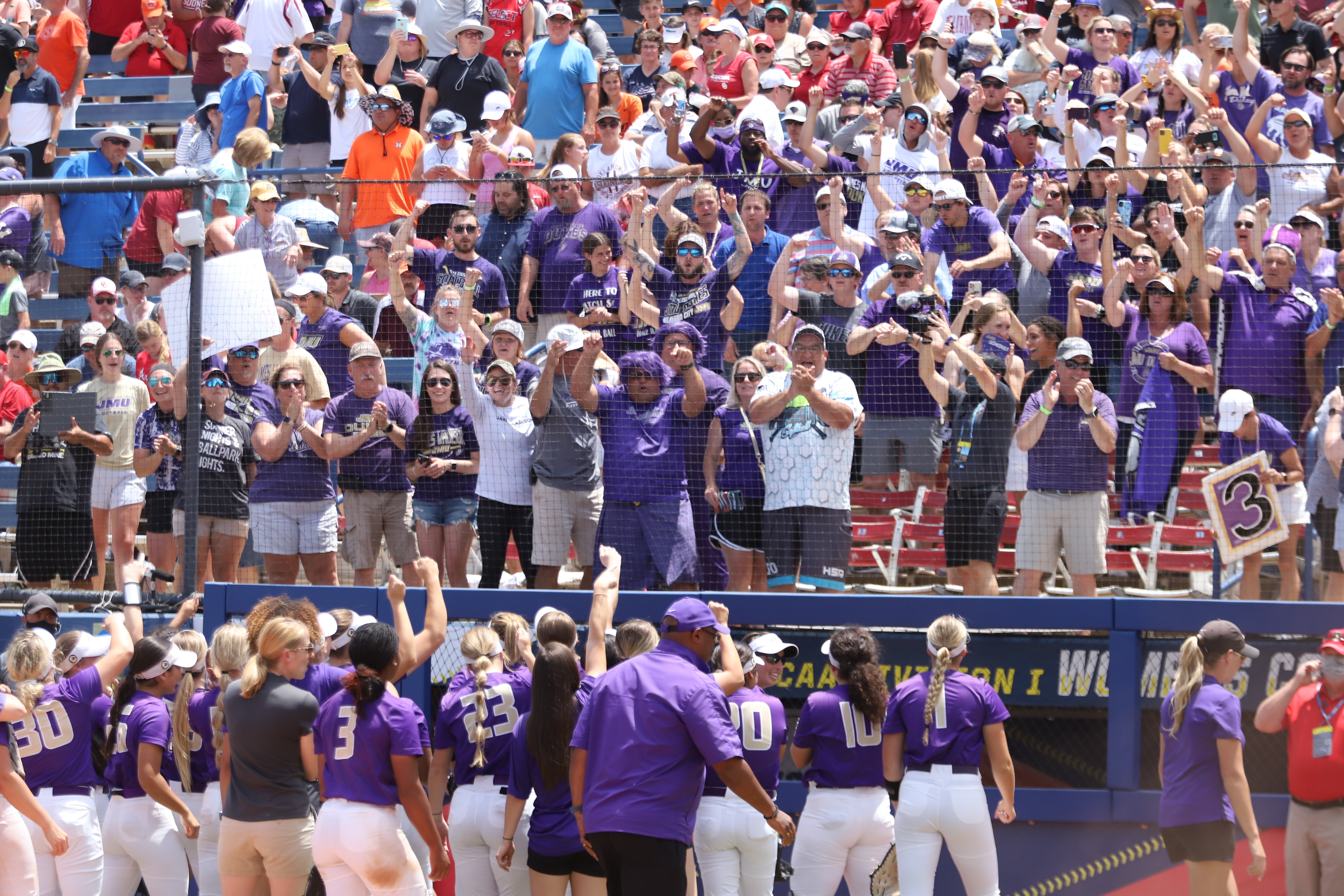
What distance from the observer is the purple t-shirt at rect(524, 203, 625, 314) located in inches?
331

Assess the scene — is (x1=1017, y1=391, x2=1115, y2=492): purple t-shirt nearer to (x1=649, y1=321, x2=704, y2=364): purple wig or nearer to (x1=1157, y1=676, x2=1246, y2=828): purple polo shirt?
(x1=1157, y1=676, x2=1246, y2=828): purple polo shirt

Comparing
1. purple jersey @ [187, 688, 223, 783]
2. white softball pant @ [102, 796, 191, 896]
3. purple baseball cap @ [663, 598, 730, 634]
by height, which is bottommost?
white softball pant @ [102, 796, 191, 896]

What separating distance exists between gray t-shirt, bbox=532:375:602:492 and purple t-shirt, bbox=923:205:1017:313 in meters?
2.33

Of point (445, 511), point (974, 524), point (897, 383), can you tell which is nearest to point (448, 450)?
point (445, 511)

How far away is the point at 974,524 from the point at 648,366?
1.93m

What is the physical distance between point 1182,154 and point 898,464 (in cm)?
380

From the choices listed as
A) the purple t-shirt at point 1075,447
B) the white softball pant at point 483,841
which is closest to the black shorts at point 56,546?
the white softball pant at point 483,841

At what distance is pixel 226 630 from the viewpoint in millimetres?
6477

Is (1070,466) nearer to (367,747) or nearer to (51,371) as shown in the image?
(367,747)

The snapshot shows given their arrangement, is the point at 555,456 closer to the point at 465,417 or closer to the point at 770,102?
the point at 465,417

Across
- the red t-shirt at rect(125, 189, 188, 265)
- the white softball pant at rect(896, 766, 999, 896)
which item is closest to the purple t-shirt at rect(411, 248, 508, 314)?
the red t-shirt at rect(125, 189, 188, 265)

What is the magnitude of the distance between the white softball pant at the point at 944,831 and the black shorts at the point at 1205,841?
840 millimetres

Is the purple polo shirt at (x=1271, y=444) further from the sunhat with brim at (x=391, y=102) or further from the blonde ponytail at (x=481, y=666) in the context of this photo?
the sunhat with brim at (x=391, y=102)

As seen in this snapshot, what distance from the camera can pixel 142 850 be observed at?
21.7ft
